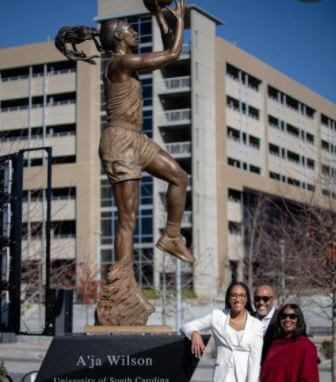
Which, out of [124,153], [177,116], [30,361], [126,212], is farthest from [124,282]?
[177,116]

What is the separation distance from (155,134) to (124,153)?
46.2 metres

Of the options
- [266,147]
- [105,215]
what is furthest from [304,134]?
[105,215]

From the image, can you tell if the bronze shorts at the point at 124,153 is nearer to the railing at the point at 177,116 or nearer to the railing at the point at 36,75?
the railing at the point at 177,116

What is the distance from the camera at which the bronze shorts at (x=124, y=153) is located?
8500mm

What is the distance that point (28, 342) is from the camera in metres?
31.3

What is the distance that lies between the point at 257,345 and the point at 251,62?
188 feet

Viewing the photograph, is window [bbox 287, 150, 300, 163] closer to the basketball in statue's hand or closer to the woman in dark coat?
the basketball in statue's hand

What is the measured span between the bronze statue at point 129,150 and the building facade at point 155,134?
41.5 metres

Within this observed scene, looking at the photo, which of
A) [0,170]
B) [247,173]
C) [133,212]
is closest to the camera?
[133,212]

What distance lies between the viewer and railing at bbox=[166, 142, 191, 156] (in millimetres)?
54469

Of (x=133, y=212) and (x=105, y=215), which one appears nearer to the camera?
(x=133, y=212)

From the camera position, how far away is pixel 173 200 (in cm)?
878

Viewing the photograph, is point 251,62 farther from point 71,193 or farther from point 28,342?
point 28,342

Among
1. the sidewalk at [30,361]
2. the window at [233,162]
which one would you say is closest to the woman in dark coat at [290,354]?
the sidewalk at [30,361]
